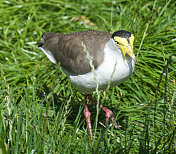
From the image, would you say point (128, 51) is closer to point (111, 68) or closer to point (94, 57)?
point (111, 68)

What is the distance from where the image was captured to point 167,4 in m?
6.05

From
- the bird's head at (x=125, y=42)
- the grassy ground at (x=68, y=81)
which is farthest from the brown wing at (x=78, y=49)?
the grassy ground at (x=68, y=81)

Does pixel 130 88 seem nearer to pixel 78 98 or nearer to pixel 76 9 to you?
pixel 78 98

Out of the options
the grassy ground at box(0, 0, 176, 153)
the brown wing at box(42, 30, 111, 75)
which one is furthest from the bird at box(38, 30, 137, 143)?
the grassy ground at box(0, 0, 176, 153)

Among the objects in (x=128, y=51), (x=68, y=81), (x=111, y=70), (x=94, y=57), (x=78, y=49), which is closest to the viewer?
(x=128, y=51)

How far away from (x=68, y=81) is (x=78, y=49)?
1.10 metres

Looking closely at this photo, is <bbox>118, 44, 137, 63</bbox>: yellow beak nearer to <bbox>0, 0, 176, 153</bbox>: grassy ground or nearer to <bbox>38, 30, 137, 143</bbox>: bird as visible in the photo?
<bbox>38, 30, 137, 143</bbox>: bird

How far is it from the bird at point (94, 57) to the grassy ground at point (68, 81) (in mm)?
316

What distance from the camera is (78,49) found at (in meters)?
4.42

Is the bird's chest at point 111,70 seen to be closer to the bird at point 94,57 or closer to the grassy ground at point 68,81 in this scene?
the bird at point 94,57

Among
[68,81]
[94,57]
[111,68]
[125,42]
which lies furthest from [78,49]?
[68,81]

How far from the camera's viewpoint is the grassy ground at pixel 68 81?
382cm

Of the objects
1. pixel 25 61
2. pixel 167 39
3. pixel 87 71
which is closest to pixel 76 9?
pixel 25 61

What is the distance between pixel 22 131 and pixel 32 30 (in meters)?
3.47
